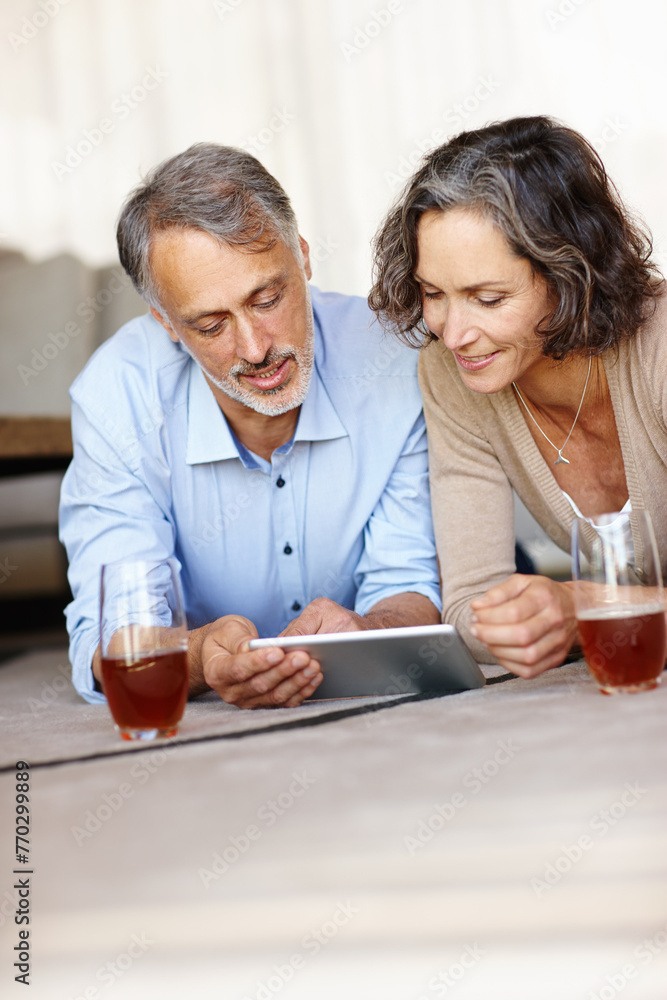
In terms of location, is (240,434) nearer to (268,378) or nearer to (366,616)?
(268,378)

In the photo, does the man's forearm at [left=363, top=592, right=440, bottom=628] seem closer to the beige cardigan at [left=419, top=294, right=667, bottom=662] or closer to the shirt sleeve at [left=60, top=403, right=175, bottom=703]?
the beige cardigan at [left=419, top=294, right=667, bottom=662]

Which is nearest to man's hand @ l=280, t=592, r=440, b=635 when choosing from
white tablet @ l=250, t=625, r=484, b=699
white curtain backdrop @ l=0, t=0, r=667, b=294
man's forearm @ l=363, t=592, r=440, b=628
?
man's forearm @ l=363, t=592, r=440, b=628

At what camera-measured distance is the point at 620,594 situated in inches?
40.9

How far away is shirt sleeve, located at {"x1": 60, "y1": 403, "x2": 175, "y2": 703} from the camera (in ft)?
5.18

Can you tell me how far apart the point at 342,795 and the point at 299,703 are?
42 centimetres

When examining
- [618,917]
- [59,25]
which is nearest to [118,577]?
[618,917]

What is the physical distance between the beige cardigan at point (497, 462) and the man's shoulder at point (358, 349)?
4.7 inches

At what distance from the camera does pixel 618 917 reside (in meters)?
0.69

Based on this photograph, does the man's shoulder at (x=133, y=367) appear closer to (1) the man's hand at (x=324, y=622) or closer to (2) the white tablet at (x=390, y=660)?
(1) the man's hand at (x=324, y=622)

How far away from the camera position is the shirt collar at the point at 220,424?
175 cm

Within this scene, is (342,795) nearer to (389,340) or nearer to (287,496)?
(287,496)

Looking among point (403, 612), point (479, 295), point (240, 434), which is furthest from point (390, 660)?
point (240, 434)

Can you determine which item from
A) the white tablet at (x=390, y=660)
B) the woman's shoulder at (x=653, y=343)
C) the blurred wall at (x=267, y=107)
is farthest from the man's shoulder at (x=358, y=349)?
the blurred wall at (x=267, y=107)

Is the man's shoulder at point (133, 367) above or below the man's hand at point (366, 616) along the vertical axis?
above
